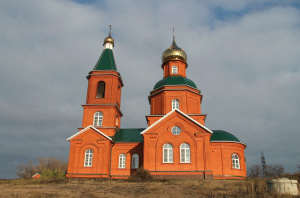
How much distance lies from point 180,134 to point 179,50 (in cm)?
1199

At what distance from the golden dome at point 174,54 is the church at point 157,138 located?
11cm

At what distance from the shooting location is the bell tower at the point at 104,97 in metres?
27.0

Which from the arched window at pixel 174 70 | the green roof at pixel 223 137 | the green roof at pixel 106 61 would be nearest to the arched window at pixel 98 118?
the green roof at pixel 106 61

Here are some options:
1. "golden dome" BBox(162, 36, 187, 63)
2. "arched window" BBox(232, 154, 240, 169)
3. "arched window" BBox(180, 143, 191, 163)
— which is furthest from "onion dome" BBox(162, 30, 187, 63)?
"arched window" BBox(232, 154, 240, 169)

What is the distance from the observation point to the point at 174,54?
30812mm

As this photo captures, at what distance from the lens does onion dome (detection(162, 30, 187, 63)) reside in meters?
30.8

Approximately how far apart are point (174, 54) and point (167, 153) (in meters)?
12.7

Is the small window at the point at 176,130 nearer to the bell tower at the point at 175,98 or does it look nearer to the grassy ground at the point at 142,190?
the bell tower at the point at 175,98

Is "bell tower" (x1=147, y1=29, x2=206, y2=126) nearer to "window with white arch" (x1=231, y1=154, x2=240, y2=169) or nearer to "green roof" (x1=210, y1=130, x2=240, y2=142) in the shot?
"green roof" (x1=210, y1=130, x2=240, y2=142)

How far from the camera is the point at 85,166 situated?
2416 centimetres

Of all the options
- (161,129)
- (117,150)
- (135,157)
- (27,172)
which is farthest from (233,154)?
(27,172)

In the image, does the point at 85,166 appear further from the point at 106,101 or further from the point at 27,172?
the point at 27,172

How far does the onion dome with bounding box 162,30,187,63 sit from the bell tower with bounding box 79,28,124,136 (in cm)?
588

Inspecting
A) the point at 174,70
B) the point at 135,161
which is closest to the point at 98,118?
the point at 135,161
